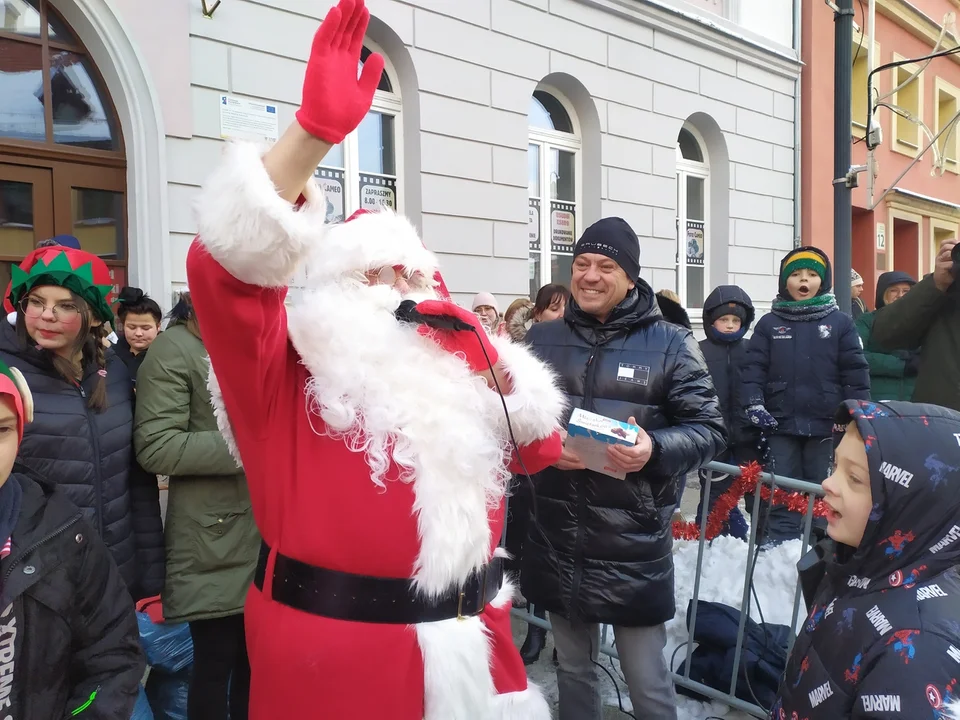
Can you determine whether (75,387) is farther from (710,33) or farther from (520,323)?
(710,33)

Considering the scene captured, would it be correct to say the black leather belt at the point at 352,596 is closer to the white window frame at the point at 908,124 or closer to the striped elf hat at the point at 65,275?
the striped elf hat at the point at 65,275

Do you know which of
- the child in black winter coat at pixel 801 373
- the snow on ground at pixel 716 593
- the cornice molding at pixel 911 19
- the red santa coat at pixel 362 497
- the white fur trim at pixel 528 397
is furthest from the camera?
the cornice molding at pixel 911 19

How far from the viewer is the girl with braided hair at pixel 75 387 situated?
2109mm

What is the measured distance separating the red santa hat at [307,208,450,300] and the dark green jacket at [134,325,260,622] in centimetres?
103

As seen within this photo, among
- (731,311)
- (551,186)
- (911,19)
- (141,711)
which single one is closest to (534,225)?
(551,186)

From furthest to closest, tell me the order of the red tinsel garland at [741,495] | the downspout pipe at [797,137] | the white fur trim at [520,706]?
the downspout pipe at [797,137] → the red tinsel garland at [741,495] → the white fur trim at [520,706]

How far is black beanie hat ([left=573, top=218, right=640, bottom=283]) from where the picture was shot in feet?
8.16

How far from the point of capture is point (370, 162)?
21.8 feet

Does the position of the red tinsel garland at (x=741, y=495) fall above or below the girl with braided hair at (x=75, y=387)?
below

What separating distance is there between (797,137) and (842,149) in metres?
4.67

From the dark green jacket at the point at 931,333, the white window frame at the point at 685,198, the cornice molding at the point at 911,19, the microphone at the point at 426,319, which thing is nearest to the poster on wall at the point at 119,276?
the microphone at the point at 426,319

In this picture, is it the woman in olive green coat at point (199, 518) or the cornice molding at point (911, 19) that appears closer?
the woman in olive green coat at point (199, 518)

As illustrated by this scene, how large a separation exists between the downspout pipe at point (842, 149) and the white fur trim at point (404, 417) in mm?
5990

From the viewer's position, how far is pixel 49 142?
15.9 ft
